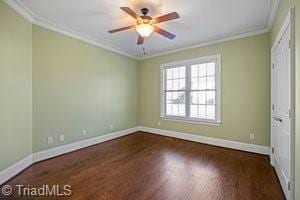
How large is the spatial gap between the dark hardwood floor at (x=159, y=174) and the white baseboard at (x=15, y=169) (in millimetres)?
86

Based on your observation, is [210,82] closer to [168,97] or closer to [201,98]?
[201,98]

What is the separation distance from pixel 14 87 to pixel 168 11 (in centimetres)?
276

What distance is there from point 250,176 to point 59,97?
3.81 m

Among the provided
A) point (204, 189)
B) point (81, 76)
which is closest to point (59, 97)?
point (81, 76)

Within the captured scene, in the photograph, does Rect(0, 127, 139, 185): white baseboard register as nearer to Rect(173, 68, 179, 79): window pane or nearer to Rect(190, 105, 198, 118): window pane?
Rect(190, 105, 198, 118): window pane

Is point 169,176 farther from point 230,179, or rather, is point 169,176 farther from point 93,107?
point 93,107

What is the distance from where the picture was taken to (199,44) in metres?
4.11

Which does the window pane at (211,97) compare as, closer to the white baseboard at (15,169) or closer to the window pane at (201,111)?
the window pane at (201,111)

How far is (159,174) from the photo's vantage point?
97.5 inches

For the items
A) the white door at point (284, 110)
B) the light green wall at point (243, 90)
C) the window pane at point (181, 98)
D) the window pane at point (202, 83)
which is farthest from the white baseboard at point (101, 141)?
the window pane at point (202, 83)

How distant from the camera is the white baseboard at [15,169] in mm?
2186

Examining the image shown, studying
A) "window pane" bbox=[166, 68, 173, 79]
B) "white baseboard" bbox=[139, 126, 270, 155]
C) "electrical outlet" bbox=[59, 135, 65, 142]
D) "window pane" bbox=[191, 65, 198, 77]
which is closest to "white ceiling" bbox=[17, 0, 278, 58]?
"window pane" bbox=[191, 65, 198, 77]

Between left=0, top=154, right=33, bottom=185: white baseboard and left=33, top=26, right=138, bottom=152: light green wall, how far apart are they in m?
0.24

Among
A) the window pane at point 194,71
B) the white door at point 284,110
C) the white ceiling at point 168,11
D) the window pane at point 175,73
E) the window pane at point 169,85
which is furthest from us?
the window pane at point 169,85
